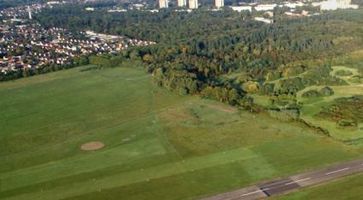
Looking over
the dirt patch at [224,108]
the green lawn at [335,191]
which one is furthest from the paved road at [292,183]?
the dirt patch at [224,108]

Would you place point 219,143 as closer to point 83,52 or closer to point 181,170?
point 181,170

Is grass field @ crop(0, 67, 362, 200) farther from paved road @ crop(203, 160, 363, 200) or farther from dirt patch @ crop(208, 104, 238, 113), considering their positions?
paved road @ crop(203, 160, 363, 200)

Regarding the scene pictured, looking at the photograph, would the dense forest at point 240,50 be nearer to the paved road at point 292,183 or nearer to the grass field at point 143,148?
the grass field at point 143,148

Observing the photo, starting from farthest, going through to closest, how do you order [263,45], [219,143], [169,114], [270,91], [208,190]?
[263,45] → [270,91] → [169,114] → [219,143] → [208,190]

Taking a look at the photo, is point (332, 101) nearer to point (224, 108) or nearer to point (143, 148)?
point (224, 108)

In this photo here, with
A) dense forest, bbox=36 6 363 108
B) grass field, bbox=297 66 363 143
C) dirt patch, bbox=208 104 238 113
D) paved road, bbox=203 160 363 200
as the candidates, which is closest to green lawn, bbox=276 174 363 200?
paved road, bbox=203 160 363 200

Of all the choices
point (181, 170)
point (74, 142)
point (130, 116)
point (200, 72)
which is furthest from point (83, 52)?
point (181, 170)
